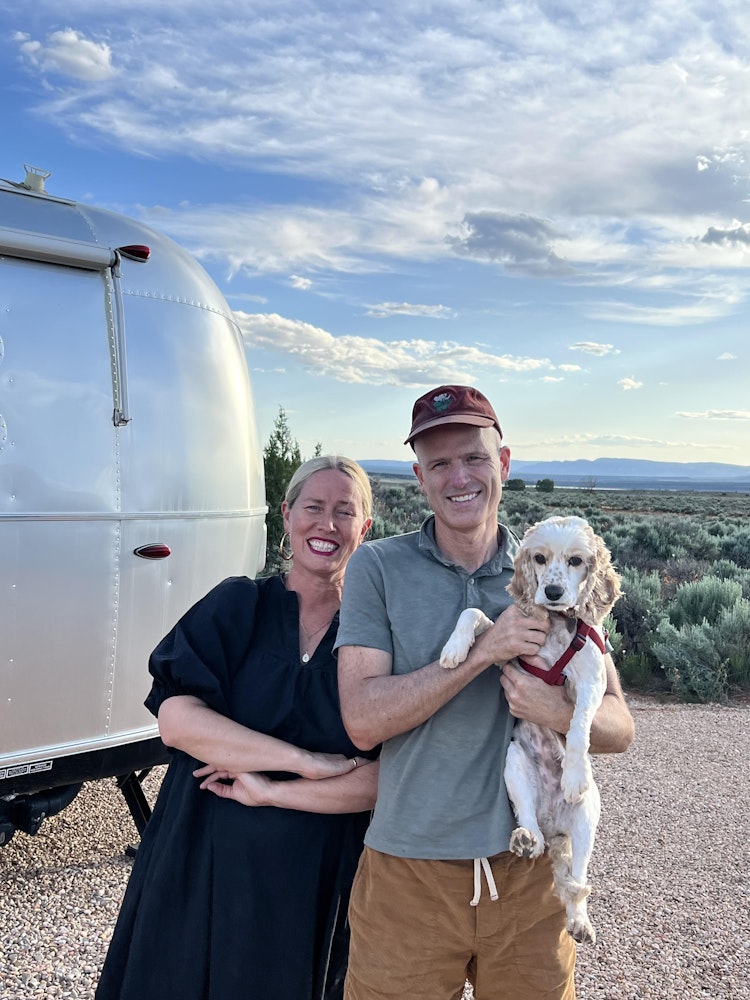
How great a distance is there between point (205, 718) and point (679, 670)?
8429mm

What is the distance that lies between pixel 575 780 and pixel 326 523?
1.09 metres

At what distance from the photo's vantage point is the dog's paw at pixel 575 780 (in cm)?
218

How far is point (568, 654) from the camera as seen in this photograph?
2266 mm

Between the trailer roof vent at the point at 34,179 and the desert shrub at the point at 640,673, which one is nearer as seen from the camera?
the trailer roof vent at the point at 34,179

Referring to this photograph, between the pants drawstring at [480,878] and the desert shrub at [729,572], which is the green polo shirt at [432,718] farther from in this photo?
the desert shrub at [729,572]

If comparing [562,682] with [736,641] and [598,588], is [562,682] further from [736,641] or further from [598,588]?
[736,641]

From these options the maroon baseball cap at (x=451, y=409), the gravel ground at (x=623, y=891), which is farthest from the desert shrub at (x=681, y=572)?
the maroon baseball cap at (x=451, y=409)

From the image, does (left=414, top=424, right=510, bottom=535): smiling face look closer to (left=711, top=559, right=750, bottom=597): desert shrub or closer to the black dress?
the black dress

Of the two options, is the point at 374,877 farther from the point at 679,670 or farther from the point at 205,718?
the point at 679,670

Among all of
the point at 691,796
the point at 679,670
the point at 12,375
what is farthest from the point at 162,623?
the point at 679,670

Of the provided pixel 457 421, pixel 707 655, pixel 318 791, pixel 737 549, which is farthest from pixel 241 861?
pixel 737 549

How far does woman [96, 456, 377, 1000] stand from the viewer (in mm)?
2527

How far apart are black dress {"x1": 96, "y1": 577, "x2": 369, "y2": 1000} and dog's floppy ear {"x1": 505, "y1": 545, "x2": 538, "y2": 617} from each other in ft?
2.26

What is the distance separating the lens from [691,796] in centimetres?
667
